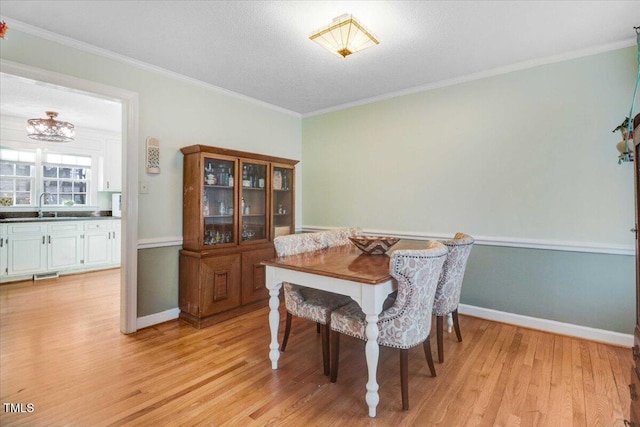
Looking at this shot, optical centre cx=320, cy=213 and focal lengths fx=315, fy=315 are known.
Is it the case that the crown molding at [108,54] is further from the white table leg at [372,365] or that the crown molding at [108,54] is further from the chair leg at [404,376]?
the chair leg at [404,376]

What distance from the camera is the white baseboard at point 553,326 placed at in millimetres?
2615

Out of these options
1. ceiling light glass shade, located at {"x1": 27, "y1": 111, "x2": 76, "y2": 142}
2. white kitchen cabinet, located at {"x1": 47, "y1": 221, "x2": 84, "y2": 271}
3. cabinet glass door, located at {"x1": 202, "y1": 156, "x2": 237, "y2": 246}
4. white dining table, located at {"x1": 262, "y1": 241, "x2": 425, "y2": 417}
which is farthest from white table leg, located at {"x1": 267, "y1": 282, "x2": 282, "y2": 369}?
white kitchen cabinet, located at {"x1": 47, "y1": 221, "x2": 84, "y2": 271}

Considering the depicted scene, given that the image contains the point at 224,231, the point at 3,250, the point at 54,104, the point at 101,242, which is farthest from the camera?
the point at 101,242

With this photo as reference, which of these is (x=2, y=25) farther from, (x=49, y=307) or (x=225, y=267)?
(x=49, y=307)

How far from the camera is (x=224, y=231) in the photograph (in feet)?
11.2

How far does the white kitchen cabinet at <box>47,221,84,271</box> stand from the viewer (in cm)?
475

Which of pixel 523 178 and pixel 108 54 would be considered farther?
pixel 523 178

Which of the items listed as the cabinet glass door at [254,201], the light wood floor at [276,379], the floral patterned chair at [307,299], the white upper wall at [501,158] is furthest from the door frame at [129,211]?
the white upper wall at [501,158]

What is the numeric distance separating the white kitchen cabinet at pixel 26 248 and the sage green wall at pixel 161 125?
9.66 ft

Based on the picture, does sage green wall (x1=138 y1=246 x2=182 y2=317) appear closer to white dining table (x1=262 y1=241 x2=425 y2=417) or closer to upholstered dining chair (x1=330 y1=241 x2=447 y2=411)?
white dining table (x1=262 y1=241 x2=425 y2=417)

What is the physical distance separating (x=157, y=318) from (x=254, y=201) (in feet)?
5.19

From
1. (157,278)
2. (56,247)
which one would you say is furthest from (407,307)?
(56,247)

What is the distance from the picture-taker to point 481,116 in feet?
10.5

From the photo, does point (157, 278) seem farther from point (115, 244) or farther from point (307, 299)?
point (115, 244)
